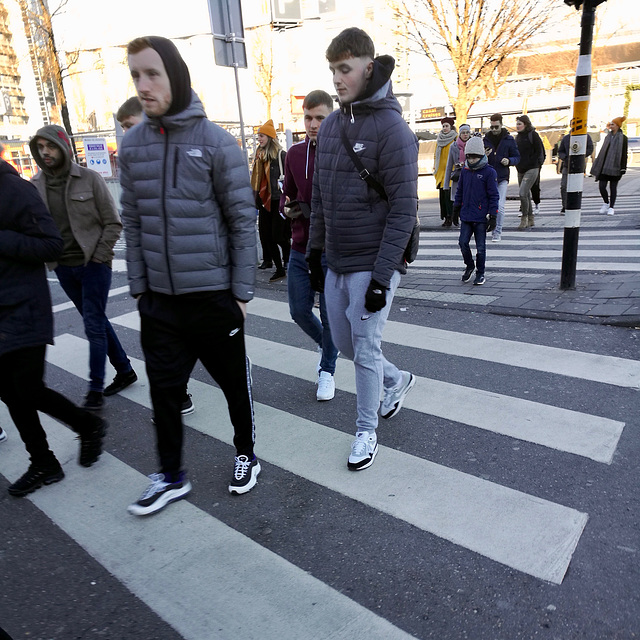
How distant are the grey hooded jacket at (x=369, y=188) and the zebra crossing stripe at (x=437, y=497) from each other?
3.42 ft

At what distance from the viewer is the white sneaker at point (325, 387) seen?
414 centimetres

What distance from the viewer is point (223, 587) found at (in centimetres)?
240

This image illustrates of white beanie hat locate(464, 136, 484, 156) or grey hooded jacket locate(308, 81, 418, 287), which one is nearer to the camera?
grey hooded jacket locate(308, 81, 418, 287)

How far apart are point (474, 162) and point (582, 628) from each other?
5741mm

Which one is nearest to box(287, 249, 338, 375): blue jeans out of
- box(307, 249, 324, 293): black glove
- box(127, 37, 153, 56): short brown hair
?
box(307, 249, 324, 293): black glove

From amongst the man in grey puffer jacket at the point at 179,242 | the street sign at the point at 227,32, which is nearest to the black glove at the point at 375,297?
the man in grey puffer jacket at the point at 179,242

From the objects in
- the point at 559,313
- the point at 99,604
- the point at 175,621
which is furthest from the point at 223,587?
the point at 559,313

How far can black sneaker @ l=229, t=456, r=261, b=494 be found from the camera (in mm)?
3049

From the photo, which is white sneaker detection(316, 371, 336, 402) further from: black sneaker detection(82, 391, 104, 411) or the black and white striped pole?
the black and white striped pole

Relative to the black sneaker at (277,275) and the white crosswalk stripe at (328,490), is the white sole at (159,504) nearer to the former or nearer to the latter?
the white crosswalk stripe at (328,490)

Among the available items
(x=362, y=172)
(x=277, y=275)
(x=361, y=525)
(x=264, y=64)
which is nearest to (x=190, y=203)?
(x=362, y=172)

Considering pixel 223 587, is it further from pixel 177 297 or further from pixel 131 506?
pixel 177 297

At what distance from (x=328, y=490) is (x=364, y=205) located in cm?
147

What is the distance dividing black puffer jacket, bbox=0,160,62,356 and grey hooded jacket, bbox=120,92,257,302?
1.78ft
